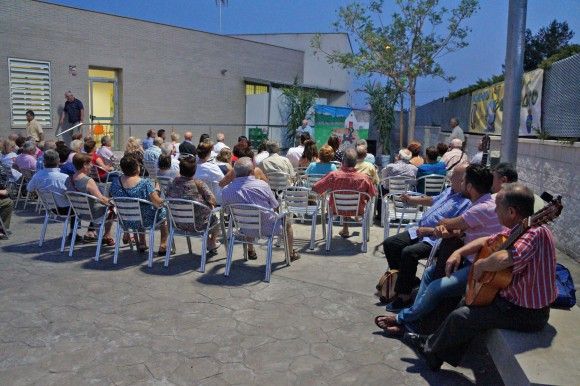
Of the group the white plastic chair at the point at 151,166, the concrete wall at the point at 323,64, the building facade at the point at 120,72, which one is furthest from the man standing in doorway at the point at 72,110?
the concrete wall at the point at 323,64

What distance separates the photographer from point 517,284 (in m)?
3.29

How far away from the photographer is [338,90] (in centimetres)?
2977

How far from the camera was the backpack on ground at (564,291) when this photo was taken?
3.72 meters

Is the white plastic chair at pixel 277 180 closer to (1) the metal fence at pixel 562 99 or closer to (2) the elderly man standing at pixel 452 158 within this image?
(2) the elderly man standing at pixel 452 158

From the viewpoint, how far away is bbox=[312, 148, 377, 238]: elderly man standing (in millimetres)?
6777

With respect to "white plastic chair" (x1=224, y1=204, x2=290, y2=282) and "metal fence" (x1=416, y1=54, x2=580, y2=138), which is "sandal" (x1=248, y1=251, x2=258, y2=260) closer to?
"white plastic chair" (x1=224, y1=204, x2=290, y2=282)

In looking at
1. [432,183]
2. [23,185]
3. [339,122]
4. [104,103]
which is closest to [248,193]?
[432,183]

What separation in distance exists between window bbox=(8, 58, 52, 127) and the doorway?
159 centimetres

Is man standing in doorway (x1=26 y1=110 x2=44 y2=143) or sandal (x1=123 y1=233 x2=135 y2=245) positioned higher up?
man standing in doorway (x1=26 y1=110 x2=44 y2=143)

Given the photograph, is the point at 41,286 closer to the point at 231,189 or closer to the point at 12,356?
the point at 12,356

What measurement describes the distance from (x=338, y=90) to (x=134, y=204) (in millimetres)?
24841

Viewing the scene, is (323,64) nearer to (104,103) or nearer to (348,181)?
(104,103)

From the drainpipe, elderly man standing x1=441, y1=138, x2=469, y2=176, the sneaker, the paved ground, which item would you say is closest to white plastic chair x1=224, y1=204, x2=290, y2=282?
the paved ground

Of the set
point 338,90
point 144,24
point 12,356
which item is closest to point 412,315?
point 12,356
